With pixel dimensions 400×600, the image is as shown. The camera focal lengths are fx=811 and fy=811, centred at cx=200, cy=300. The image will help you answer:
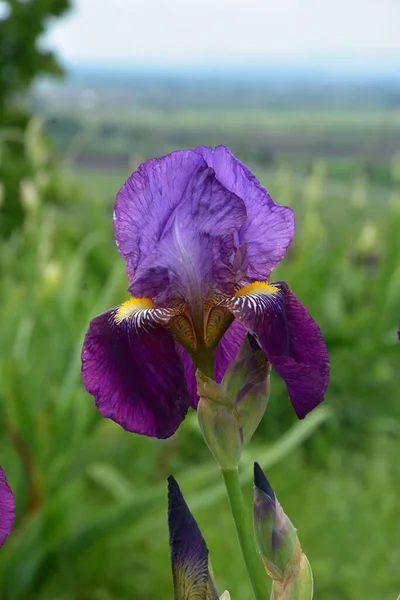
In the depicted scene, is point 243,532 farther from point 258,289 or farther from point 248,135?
point 248,135

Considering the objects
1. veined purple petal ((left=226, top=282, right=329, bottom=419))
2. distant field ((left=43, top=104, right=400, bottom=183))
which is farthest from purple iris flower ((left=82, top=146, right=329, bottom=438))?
distant field ((left=43, top=104, right=400, bottom=183))

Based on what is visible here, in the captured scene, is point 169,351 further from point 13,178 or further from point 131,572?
point 13,178

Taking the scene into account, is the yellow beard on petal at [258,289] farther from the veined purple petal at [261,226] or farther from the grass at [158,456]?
the grass at [158,456]

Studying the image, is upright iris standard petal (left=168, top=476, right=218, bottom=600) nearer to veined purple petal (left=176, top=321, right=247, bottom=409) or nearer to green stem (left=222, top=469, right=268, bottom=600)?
green stem (left=222, top=469, right=268, bottom=600)

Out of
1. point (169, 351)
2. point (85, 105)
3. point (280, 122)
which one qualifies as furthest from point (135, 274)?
point (280, 122)

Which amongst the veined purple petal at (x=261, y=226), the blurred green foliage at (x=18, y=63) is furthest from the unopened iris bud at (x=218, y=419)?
the blurred green foliage at (x=18, y=63)

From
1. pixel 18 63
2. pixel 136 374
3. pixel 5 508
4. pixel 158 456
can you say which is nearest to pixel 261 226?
pixel 136 374
